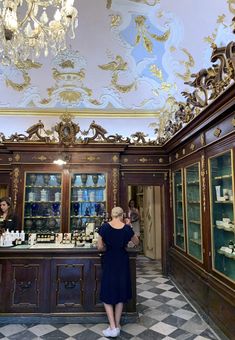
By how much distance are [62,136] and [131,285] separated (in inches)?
122

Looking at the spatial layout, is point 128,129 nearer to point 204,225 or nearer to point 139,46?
point 139,46

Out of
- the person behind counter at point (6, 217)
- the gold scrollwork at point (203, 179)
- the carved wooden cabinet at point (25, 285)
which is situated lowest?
the carved wooden cabinet at point (25, 285)

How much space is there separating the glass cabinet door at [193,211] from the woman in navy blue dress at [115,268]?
4.73ft

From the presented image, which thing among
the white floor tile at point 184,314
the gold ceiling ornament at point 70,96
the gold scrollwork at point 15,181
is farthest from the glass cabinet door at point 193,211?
the gold scrollwork at point 15,181

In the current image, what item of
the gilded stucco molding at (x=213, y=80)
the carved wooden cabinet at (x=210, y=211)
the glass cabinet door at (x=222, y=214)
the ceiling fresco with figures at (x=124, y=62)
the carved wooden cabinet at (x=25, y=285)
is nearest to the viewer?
the gilded stucco molding at (x=213, y=80)

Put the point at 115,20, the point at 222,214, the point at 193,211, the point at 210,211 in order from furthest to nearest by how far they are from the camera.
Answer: the point at 193,211 → the point at 115,20 → the point at 210,211 → the point at 222,214

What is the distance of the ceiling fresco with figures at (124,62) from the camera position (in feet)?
11.9

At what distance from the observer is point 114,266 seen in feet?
10.2

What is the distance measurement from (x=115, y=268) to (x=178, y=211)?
8.33ft

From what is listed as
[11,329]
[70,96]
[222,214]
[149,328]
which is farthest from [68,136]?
[149,328]

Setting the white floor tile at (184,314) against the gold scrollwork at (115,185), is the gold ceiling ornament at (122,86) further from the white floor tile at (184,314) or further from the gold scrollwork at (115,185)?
the white floor tile at (184,314)

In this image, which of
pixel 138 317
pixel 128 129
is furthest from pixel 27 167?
pixel 138 317

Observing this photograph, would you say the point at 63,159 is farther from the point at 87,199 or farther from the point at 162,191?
the point at 162,191

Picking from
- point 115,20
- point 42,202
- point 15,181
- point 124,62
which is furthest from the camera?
point 42,202
